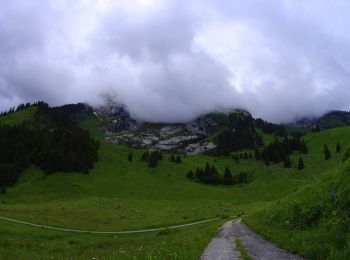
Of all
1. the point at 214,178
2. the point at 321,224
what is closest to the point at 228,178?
the point at 214,178

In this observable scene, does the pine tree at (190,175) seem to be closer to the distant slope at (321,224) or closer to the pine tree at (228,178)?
the pine tree at (228,178)

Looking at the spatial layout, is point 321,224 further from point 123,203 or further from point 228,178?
point 228,178

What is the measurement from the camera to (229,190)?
17425 cm

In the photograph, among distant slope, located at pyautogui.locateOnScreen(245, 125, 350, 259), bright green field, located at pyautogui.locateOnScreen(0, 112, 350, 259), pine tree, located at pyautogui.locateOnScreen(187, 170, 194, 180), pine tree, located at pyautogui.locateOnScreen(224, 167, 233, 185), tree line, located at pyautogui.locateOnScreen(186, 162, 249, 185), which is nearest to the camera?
distant slope, located at pyautogui.locateOnScreen(245, 125, 350, 259)

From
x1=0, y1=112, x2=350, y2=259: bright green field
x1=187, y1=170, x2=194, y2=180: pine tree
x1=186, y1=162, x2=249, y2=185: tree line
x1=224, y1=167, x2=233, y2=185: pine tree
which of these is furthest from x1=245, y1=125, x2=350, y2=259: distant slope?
x1=187, y1=170, x2=194, y2=180: pine tree

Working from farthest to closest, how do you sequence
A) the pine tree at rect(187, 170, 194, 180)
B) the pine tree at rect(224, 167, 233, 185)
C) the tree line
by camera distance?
the pine tree at rect(187, 170, 194, 180) → the tree line → the pine tree at rect(224, 167, 233, 185)

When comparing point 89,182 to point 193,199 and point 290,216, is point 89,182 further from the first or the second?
point 290,216

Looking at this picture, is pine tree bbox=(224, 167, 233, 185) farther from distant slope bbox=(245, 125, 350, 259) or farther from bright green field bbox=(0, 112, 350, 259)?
distant slope bbox=(245, 125, 350, 259)

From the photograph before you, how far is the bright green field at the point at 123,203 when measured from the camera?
53.4 metres

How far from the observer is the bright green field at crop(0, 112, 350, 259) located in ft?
175

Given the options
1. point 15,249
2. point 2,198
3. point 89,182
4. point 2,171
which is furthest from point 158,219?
point 2,171

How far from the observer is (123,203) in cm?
12331

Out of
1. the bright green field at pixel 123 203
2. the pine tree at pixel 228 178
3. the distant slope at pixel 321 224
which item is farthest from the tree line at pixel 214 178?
the distant slope at pixel 321 224

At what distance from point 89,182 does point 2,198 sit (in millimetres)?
36448
